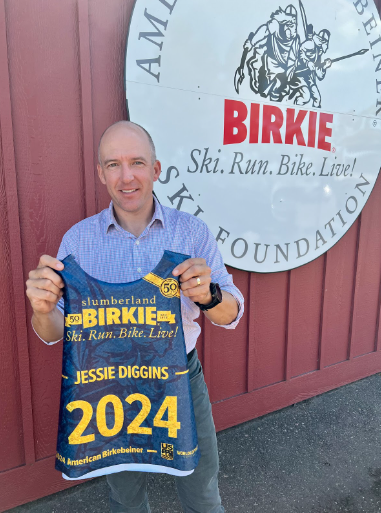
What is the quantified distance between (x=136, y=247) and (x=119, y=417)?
21.5 inches

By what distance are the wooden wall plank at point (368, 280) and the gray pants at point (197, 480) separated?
2.07 meters

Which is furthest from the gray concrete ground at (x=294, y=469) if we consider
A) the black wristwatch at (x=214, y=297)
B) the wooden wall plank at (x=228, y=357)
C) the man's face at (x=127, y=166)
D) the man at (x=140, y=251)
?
the man's face at (x=127, y=166)

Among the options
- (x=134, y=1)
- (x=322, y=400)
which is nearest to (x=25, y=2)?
(x=134, y=1)

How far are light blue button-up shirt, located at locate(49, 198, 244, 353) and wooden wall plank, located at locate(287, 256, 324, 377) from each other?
145 centimetres

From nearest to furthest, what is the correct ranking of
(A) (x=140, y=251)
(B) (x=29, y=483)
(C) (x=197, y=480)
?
1. (A) (x=140, y=251)
2. (C) (x=197, y=480)
3. (B) (x=29, y=483)

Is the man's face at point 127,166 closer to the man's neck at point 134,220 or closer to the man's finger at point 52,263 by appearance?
the man's neck at point 134,220

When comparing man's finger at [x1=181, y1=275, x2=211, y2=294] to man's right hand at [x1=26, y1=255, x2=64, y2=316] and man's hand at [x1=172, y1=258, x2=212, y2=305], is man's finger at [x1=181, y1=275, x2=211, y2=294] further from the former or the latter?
man's right hand at [x1=26, y1=255, x2=64, y2=316]

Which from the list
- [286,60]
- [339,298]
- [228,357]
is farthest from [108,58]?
[339,298]

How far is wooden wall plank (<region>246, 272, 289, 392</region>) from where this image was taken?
2.56m

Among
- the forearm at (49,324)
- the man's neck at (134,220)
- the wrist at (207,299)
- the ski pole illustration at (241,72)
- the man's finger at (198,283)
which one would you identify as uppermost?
the ski pole illustration at (241,72)

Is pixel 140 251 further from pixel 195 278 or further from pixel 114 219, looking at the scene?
pixel 195 278

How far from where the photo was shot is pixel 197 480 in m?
1.43

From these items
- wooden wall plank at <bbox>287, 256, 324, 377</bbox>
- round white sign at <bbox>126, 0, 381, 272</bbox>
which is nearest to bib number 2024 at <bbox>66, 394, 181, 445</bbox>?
round white sign at <bbox>126, 0, 381, 272</bbox>

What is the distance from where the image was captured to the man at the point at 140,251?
125 cm
